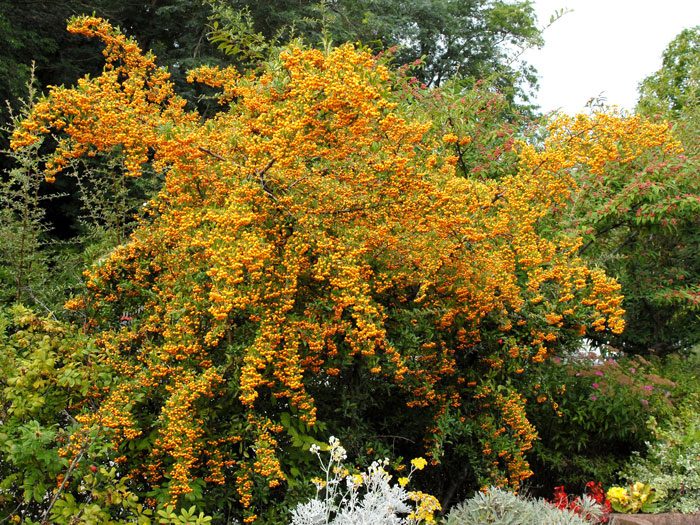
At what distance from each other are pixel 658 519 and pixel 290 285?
341 cm

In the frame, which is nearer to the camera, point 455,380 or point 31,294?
point 455,380

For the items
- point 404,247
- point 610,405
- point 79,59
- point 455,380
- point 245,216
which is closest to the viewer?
point 245,216

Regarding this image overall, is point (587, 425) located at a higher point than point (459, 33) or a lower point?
lower

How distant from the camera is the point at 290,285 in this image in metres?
3.31

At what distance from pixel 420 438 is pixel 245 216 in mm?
2553

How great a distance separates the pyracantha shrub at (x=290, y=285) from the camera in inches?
128

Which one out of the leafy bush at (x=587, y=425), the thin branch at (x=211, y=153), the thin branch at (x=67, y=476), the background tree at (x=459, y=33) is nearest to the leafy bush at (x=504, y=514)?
the leafy bush at (x=587, y=425)

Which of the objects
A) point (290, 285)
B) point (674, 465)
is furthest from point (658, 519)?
point (290, 285)

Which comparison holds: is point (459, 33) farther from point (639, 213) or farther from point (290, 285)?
point (290, 285)

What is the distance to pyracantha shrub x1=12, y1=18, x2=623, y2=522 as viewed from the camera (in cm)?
325

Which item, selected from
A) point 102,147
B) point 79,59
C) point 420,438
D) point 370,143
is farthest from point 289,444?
point 79,59

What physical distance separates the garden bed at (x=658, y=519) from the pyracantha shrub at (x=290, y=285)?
31.8 inches

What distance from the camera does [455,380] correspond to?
4598mm

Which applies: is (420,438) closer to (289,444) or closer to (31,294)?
(289,444)
